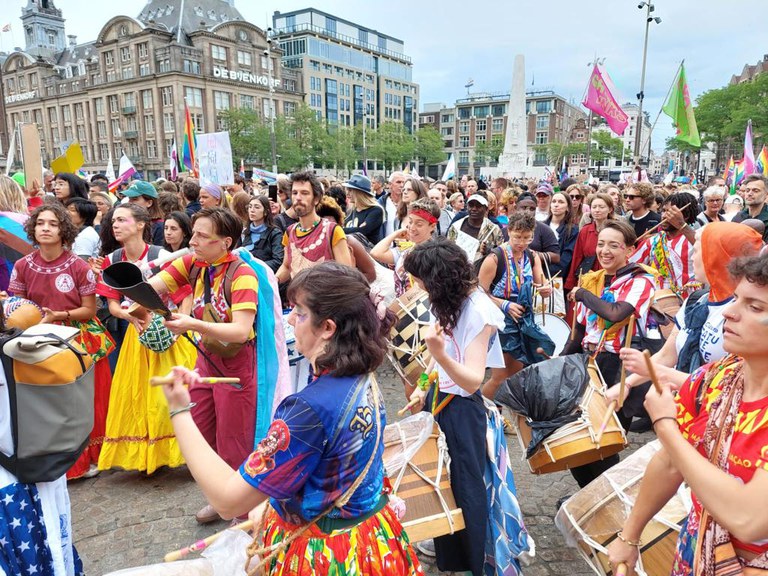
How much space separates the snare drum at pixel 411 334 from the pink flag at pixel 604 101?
12557mm

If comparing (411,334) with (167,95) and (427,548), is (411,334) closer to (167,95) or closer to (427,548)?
(427,548)

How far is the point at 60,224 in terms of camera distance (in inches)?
160

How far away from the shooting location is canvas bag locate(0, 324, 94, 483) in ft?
6.89

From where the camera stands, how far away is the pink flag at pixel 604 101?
559 inches

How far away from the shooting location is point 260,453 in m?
1.62

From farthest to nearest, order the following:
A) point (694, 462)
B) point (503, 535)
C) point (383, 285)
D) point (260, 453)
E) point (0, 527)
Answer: point (383, 285) < point (503, 535) < point (0, 527) < point (260, 453) < point (694, 462)

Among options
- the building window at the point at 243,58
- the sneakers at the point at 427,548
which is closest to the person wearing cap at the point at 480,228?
the sneakers at the point at 427,548

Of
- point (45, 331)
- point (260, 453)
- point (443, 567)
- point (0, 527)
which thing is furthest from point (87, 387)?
point (443, 567)

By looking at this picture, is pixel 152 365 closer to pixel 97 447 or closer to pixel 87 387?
pixel 97 447

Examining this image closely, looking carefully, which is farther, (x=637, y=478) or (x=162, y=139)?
(x=162, y=139)

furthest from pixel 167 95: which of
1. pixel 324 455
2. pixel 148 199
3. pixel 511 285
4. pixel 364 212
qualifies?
pixel 324 455

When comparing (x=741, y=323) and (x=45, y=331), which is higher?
(x=741, y=323)

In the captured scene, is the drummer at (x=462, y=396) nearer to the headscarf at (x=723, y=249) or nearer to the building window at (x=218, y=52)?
the headscarf at (x=723, y=249)

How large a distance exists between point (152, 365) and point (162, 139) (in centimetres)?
6009
